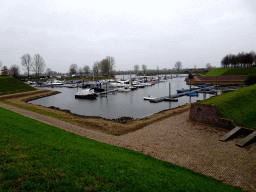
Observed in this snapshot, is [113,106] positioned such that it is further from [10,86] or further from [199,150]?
[10,86]

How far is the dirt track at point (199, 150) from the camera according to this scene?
765 centimetres

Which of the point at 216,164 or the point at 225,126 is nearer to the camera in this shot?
the point at 216,164

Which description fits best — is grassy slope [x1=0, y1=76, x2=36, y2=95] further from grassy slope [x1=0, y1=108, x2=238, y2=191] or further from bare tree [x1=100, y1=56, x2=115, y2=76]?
bare tree [x1=100, y1=56, x2=115, y2=76]

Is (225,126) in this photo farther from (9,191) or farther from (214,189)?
(9,191)

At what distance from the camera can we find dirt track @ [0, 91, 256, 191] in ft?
25.1

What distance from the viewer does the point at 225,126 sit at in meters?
14.1

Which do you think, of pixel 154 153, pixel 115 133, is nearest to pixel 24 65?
pixel 115 133

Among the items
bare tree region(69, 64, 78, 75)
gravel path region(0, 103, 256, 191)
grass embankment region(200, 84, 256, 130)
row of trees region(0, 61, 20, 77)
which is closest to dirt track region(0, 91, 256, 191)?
gravel path region(0, 103, 256, 191)

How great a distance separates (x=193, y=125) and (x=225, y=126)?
8.51ft

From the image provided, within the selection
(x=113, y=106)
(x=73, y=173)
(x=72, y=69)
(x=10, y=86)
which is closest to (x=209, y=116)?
(x=73, y=173)

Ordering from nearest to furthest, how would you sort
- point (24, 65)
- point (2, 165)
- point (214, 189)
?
point (2, 165) → point (214, 189) → point (24, 65)

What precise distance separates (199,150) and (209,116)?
20.6 feet

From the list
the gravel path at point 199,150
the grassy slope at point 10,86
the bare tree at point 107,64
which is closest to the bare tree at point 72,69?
the bare tree at point 107,64

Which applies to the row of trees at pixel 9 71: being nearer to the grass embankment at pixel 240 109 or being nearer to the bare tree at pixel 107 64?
the bare tree at pixel 107 64
